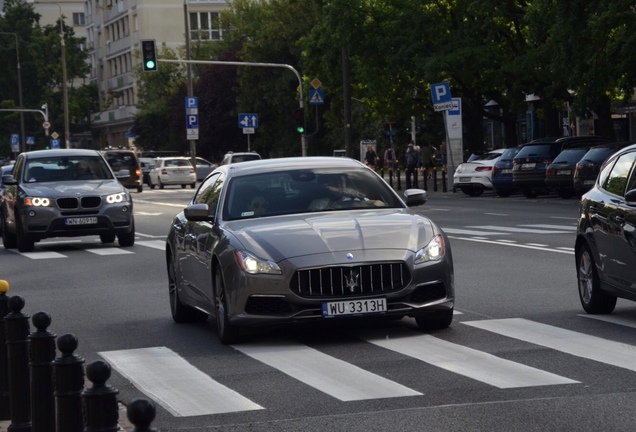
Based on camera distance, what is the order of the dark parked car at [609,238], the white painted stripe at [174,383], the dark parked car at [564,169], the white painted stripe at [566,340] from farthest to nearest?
the dark parked car at [564,169] → the dark parked car at [609,238] → the white painted stripe at [566,340] → the white painted stripe at [174,383]

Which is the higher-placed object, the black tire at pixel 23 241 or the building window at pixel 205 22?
the building window at pixel 205 22

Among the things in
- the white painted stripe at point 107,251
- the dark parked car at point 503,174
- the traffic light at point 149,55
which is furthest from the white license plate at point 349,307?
the traffic light at point 149,55

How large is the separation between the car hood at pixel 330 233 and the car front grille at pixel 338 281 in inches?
5.8

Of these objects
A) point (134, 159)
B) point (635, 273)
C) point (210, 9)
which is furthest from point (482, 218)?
point (210, 9)

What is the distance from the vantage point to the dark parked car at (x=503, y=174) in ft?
150

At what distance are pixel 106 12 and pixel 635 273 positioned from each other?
128m

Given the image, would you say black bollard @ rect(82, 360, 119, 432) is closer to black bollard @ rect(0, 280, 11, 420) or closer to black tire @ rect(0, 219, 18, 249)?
black bollard @ rect(0, 280, 11, 420)

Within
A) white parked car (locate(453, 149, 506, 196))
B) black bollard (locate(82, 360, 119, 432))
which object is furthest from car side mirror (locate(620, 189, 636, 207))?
white parked car (locate(453, 149, 506, 196))

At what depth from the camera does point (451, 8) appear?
173 feet

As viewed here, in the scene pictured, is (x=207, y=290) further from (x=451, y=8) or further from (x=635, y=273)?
(x=451, y=8)

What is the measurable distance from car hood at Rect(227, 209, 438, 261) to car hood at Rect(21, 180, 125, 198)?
13636mm

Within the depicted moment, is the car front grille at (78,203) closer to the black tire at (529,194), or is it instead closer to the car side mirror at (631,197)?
the car side mirror at (631,197)

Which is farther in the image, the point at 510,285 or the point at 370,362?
the point at 510,285

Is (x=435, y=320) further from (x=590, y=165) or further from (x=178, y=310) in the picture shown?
(x=590, y=165)
